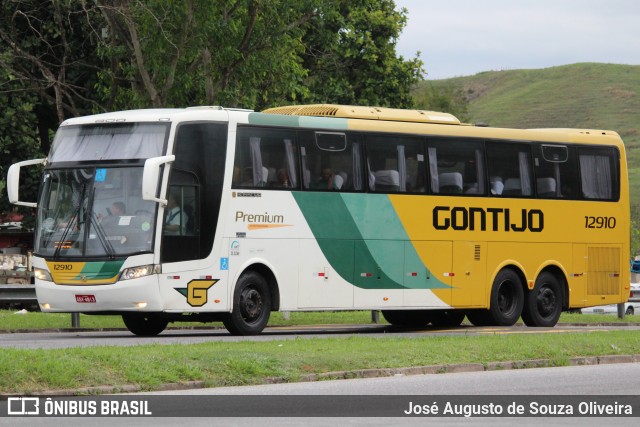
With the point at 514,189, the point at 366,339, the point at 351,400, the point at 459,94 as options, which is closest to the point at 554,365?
the point at 366,339

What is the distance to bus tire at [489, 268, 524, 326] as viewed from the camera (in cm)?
2923

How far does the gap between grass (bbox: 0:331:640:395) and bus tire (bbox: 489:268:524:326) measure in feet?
20.5

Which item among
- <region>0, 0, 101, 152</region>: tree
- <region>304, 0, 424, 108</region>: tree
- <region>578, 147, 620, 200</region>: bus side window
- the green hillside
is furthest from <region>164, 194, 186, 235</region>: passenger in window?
the green hillside

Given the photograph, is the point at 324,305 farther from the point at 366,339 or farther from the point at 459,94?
the point at 459,94

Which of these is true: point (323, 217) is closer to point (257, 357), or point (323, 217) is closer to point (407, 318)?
point (407, 318)

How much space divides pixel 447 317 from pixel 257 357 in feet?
45.0

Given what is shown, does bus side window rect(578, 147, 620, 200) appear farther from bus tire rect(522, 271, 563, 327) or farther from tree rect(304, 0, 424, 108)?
tree rect(304, 0, 424, 108)

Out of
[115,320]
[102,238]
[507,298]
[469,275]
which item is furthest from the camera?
[115,320]

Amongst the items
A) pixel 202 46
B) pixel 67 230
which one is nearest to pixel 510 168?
pixel 202 46

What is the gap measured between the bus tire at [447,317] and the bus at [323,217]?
0.23 feet

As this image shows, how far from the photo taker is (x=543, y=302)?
30047 mm

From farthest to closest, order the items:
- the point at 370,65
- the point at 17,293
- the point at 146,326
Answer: the point at 370,65 < the point at 17,293 < the point at 146,326

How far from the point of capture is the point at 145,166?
22844 mm

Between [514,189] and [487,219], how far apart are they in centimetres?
97
